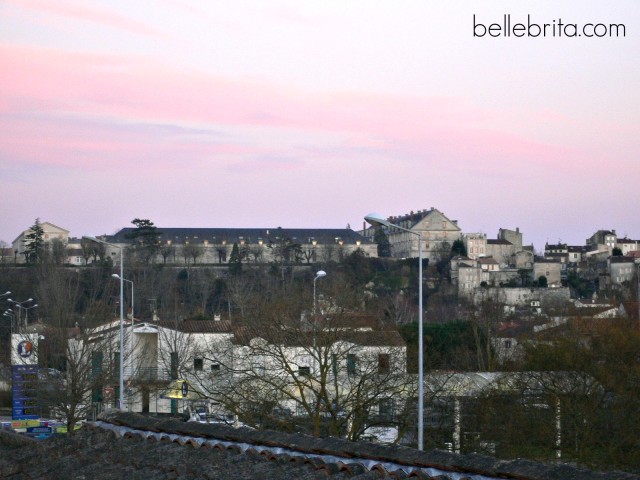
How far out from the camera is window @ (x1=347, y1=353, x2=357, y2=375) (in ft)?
97.0

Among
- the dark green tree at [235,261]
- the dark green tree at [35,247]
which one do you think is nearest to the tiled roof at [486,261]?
the dark green tree at [235,261]

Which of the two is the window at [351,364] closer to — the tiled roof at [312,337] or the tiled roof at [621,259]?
the tiled roof at [312,337]

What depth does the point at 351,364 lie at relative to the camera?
30.3 metres

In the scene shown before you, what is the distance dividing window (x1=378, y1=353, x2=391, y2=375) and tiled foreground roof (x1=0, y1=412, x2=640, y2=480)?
17934mm

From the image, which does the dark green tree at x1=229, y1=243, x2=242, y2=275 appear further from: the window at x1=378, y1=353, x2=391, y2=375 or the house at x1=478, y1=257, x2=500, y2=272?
the window at x1=378, y1=353, x2=391, y2=375

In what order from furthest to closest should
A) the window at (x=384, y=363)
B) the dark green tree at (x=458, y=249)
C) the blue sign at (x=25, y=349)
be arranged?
the dark green tree at (x=458, y=249) < the blue sign at (x=25, y=349) < the window at (x=384, y=363)

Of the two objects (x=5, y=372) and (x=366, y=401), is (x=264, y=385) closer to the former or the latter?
(x=366, y=401)

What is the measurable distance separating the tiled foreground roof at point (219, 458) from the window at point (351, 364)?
1854 cm

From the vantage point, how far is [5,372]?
157 feet

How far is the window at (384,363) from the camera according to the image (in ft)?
94.5

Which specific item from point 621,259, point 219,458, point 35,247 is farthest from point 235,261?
point 219,458

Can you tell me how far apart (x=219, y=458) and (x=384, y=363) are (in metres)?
20.9

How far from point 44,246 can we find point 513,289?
70.7m

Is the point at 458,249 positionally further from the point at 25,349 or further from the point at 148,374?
the point at 25,349
